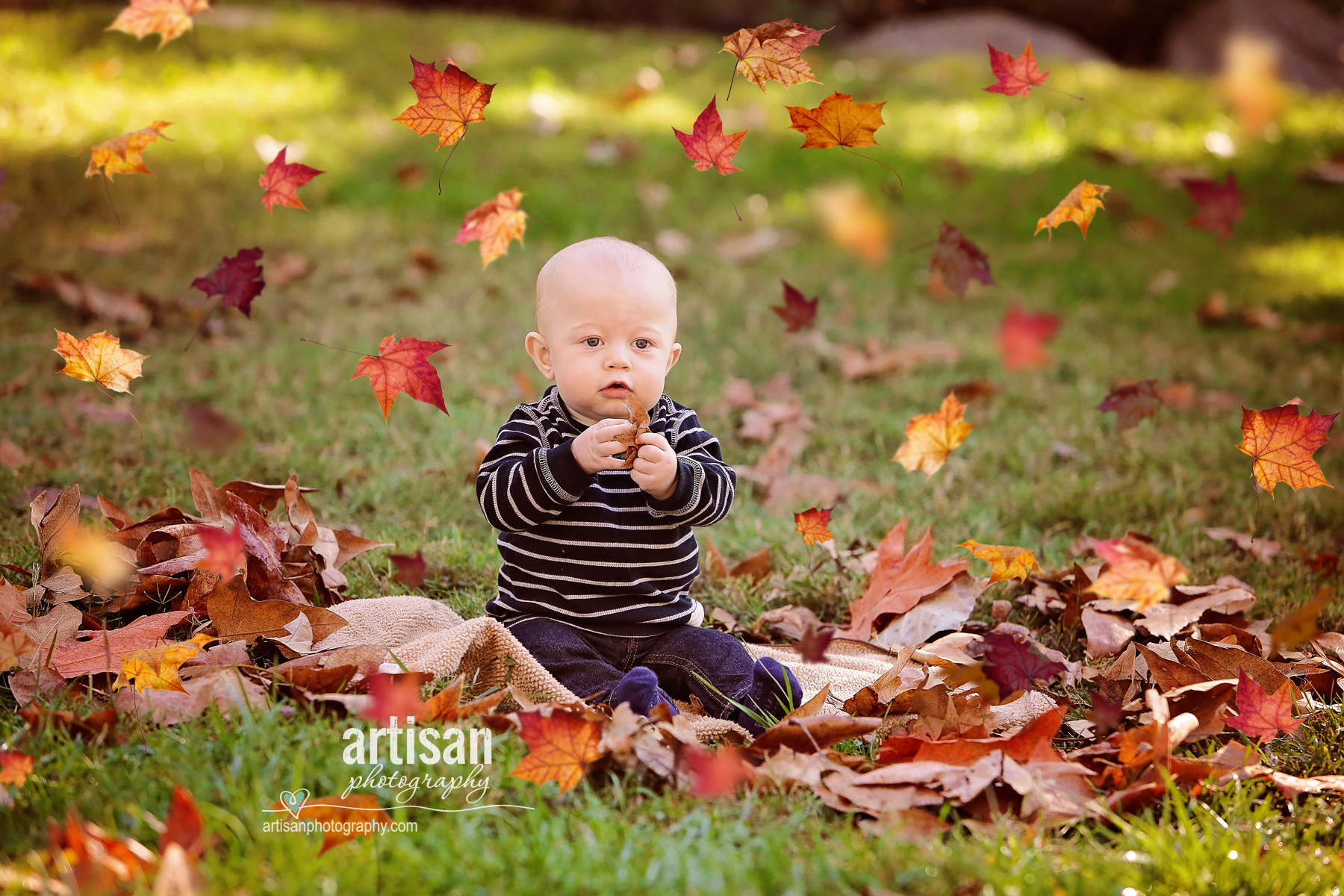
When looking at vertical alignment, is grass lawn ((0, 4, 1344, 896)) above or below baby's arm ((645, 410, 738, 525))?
below

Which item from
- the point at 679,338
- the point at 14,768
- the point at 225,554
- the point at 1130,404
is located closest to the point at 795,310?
the point at 1130,404

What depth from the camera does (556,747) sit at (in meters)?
1.56

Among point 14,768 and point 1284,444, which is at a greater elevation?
point 1284,444

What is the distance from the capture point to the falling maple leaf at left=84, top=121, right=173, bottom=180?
2.13m

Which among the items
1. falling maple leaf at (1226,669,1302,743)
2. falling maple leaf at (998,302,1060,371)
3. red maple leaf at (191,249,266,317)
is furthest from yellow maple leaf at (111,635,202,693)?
falling maple leaf at (998,302,1060,371)

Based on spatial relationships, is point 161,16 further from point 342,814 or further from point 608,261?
point 342,814

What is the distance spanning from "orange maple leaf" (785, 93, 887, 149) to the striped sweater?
2.12 feet

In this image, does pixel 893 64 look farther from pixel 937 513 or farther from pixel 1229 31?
pixel 937 513

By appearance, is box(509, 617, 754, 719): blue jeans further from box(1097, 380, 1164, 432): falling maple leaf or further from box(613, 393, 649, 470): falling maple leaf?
box(1097, 380, 1164, 432): falling maple leaf

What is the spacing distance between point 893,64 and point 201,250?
5.19 m

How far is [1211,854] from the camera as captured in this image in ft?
4.71

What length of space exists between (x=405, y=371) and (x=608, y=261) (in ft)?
1.44

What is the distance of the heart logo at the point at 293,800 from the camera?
142 centimetres

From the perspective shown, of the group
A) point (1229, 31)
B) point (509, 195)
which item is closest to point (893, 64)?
point (1229, 31)
